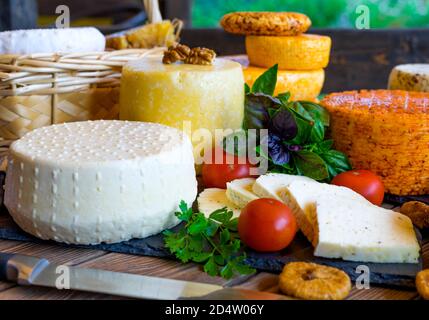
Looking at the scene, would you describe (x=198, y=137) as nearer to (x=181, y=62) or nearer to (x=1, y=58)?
(x=181, y=62)

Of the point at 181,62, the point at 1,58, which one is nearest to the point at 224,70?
the point at 181,62

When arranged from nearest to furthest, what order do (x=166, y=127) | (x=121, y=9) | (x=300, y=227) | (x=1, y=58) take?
(x=300, y=227) < (x=166, y=127) < (x=1, y=58) < (x=121, y=9)

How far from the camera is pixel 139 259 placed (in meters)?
1.65

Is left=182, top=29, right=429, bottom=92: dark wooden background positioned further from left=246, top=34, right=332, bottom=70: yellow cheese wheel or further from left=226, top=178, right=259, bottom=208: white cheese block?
left=226, top=178, right=259, bottom=208: white cheese block

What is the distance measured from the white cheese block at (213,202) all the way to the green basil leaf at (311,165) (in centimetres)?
28

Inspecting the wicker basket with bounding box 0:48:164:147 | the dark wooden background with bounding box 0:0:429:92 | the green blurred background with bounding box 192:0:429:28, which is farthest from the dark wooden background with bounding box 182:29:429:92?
the wicker basket with bounding box 0:48:164:147

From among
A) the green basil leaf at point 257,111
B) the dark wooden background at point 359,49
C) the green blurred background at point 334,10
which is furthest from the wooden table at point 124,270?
the green blurred background at point 334,10

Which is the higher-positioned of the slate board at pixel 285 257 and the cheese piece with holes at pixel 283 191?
the cheese piece with holes at pixel 283 191

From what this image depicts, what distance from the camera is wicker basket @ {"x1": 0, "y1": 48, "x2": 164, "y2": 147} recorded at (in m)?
2.16

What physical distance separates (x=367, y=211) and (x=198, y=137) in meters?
0.68

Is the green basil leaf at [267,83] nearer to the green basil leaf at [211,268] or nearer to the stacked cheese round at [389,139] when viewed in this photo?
the stacked cheese round at [389,139]

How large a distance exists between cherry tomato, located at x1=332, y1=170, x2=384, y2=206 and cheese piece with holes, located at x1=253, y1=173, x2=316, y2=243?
0.39ft

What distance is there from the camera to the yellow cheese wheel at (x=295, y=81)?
8.56ft

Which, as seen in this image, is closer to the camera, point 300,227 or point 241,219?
point 241,219
